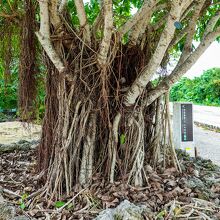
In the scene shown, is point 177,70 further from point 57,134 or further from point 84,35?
point 57,134

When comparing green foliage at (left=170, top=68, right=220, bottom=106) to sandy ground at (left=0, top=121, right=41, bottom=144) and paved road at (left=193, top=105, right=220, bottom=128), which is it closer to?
paved road at (left=193, top=105, right=220, bottom=128)

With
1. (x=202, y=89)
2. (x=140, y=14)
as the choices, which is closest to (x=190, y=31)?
(x=140, y=14)

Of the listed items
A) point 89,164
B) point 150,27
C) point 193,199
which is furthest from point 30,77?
point 193,199

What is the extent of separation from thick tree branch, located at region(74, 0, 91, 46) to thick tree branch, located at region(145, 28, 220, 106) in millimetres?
630

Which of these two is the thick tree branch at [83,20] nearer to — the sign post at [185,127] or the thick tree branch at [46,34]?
the thick tree branch at [46,34]

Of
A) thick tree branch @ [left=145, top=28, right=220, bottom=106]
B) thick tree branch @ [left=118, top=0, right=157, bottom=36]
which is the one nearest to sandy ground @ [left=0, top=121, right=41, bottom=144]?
thick tree branch @ [left=145, top=28, right=220, bottom=106]

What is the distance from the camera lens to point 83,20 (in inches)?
75.7

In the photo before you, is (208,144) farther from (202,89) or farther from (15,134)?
(202,89)

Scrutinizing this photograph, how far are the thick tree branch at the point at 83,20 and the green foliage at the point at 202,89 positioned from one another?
910 centimetres

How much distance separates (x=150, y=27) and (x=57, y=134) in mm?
1180

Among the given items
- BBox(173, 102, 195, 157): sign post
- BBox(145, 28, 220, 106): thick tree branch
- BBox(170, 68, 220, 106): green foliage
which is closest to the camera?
BBox(145, 28, 220, 106): thick tree branch

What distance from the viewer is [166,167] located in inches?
91.7

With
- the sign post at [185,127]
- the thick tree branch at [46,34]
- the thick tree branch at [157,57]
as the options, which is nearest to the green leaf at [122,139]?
the thick tree branch at [157,57]

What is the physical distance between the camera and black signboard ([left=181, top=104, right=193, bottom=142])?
2965mm
